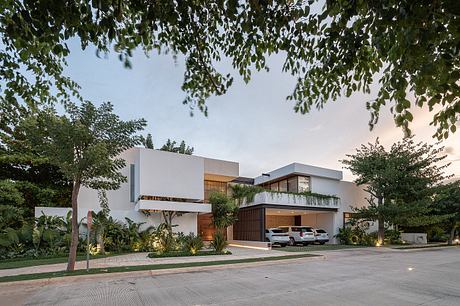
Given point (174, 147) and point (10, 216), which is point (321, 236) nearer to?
point (174, 147)

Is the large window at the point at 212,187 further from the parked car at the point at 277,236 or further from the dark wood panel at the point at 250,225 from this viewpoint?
the parked car at the point at 277,236

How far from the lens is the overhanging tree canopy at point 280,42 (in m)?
3.09

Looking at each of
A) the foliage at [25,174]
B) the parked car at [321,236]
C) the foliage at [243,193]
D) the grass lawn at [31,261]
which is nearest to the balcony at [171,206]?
the grass lawn at [31,261]

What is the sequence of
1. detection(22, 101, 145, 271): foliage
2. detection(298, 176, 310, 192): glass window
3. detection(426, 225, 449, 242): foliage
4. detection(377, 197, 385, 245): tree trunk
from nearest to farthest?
detection(22, 101, 145, 271): foliage → detection(377, 197, 385, 245): tree trunk → detection(298, 176, 310, 192): glass window → detection(426, 225, 449, 242): foliage

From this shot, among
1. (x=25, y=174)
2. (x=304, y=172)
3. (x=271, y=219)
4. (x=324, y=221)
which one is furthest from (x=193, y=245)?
(x=271, y=219)

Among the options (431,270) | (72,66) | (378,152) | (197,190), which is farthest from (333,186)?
(72,66)

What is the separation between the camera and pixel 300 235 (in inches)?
964

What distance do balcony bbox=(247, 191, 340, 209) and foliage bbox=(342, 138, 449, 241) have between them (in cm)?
207

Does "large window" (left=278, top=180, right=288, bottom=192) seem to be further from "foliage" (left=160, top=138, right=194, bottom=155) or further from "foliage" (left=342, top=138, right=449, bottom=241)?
"foliage" (left=160, top=138, right=194, bottom=155)

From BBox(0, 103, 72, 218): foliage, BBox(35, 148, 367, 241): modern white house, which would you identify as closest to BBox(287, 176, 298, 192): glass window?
BBox(35, 148, 367, 241): modern white house

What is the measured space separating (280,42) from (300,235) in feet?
70.5

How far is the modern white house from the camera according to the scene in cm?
2014

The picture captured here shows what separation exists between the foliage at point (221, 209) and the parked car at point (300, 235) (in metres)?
4.60

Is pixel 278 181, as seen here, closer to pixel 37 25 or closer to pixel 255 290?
pixel 255 290
